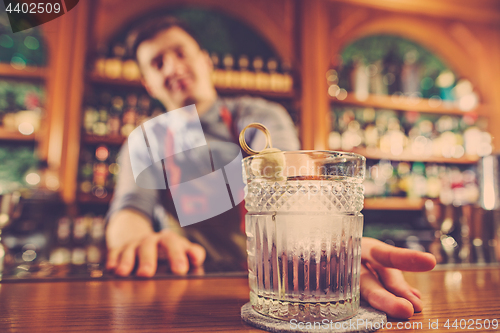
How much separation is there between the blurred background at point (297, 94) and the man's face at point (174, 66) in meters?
0.47

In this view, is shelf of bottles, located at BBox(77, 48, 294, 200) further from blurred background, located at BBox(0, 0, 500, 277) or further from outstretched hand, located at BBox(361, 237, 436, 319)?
outstretched hand, located at BBox(361, 237, 436, 319)

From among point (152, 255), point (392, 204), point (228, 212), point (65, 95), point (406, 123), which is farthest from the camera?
point (406, 123)

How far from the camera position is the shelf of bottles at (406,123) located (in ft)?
9.57

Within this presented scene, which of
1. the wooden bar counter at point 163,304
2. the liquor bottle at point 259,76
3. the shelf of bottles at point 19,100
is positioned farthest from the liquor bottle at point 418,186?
the shelf of bottles at point 19,100

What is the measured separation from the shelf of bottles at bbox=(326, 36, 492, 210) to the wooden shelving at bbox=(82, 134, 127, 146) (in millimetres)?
1708

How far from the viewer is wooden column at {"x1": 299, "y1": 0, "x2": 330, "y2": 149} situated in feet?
8.79

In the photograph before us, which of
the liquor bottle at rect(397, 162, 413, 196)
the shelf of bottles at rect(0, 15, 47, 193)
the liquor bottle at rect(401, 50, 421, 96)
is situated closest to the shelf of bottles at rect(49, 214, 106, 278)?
the shelf of bottles at rect(0, 15, 47, 193)

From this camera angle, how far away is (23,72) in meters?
2.45

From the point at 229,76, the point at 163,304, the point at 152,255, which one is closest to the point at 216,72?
the point at 229,76

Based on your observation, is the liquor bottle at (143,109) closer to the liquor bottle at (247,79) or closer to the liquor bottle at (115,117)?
the liquor bottle at (115,117)

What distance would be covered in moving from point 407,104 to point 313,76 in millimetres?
954

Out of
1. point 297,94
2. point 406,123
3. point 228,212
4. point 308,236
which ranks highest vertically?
→ point 297,94

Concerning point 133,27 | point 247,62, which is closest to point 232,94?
point 247,62

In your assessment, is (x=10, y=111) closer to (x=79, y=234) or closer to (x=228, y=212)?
(x=79, y=234)
